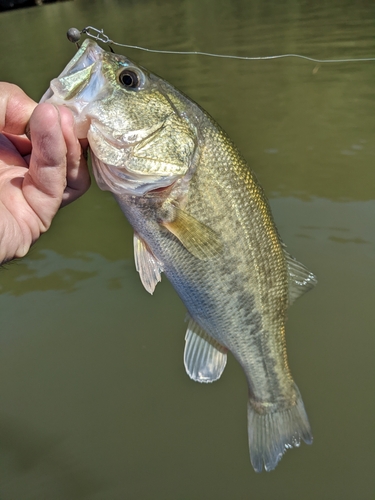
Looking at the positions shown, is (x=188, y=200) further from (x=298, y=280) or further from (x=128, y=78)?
(x=298, y=280)

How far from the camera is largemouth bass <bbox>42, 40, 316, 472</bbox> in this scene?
186cm

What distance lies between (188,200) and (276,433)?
136cm

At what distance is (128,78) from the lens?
1940mm

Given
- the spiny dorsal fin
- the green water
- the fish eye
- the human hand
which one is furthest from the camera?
the green water

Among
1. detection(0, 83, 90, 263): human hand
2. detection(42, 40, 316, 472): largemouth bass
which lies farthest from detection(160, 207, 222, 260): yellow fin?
detection(0, 83, 90, 263): human hand

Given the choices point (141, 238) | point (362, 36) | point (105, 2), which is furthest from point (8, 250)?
point (105, 2)

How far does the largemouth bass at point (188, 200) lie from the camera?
1.86 meters

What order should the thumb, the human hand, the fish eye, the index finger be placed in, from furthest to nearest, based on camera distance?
the index finger, the fish eye, the human hand, the thumb

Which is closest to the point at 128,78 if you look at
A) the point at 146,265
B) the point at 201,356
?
the point at 146,265

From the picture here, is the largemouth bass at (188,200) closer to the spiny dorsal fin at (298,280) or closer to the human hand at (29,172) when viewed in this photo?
the spiny dorsal fin at (298,280)

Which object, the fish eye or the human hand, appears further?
the fish eye

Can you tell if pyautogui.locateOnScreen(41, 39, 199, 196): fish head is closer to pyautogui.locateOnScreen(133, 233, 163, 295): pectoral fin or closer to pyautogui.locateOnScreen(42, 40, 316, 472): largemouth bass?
pyautogui.locateOnScreen(42, 40, 316, 472): largemouth bass

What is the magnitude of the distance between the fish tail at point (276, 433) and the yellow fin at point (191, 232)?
1.02m

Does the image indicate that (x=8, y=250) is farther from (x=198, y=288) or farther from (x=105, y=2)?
(x=105, y=2)
